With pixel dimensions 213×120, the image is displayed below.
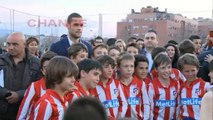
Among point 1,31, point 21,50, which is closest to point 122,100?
point 21,50

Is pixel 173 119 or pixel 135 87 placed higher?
pixel 135 87

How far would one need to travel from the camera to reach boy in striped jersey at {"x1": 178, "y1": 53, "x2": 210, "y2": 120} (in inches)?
169

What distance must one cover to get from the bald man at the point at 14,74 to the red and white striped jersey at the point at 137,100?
1232mm

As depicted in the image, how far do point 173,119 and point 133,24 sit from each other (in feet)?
155

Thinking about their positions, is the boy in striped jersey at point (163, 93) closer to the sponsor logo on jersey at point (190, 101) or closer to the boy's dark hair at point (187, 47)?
the sponsor logo on jersey at point (190, 101)

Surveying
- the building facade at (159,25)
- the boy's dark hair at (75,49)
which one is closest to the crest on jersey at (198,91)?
the boy's dark hair at (75,49)

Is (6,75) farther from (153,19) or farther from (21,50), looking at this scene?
(153,19)

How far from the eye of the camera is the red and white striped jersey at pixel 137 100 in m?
4.24

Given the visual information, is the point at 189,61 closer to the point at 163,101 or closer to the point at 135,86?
the point at 163,101

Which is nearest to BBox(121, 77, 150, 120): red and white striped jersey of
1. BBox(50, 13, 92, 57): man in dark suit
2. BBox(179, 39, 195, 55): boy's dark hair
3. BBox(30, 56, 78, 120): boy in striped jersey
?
BBox(50, 13, 92, 57): man in dark suit

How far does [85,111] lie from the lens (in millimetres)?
1198

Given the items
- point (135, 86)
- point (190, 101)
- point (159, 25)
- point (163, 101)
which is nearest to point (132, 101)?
point (135, 86)

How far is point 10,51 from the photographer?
404 centimetres

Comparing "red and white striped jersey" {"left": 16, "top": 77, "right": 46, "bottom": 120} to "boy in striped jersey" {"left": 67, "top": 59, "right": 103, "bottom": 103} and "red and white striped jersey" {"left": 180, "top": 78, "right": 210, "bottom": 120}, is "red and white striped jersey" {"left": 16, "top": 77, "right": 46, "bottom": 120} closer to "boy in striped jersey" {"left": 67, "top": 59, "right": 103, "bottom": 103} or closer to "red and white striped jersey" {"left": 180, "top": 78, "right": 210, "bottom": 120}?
"boy in striped jersey" {"left": 67, "top": 59, "right": 103, "bottom": 103}
